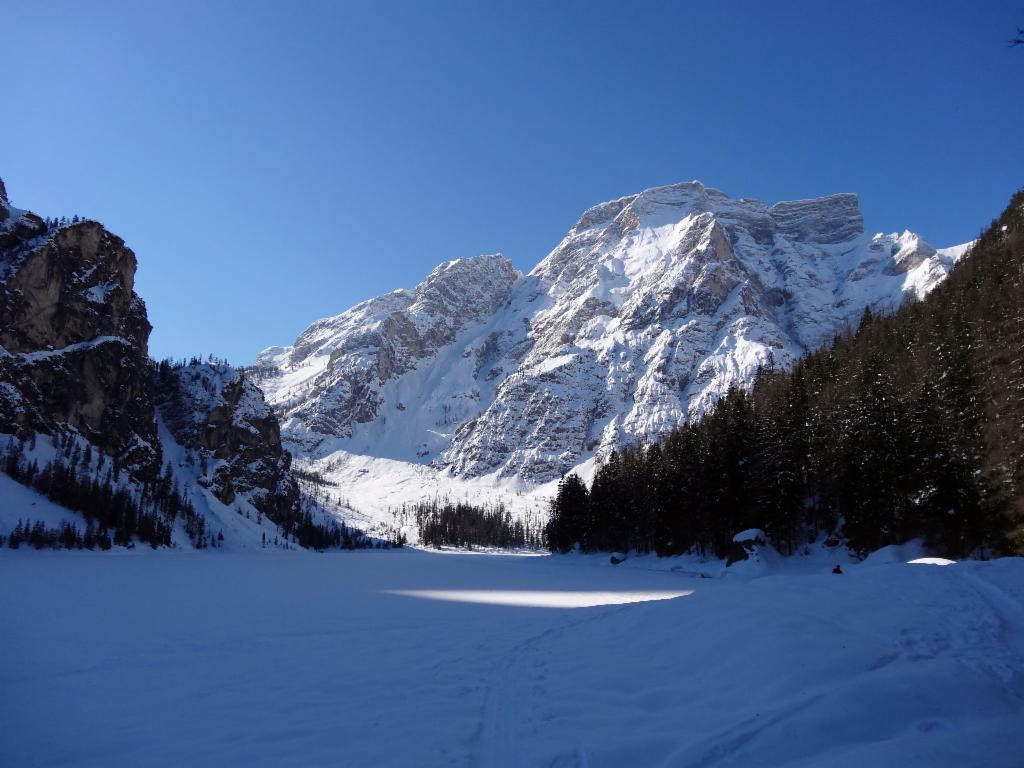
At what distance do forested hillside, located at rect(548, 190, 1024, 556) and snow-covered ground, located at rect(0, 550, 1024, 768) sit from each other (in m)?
17.0

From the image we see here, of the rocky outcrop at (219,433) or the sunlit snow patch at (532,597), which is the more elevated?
the rocky outcrop at (219,433)

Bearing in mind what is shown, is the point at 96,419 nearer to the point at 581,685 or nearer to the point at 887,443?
the point at 887,443

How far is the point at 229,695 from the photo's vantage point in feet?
38.0

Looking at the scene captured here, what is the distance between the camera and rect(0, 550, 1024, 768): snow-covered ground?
7.24m

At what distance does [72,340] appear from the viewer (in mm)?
143875

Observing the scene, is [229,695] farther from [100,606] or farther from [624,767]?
[100,606]

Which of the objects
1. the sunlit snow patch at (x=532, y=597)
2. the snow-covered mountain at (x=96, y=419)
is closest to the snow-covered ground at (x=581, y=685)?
the sunlit snow patch at (x=532, y=597)

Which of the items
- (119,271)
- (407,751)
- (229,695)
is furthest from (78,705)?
(119,271)

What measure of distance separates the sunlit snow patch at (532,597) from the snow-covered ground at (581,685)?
10.9 meters

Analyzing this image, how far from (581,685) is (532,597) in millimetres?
25535

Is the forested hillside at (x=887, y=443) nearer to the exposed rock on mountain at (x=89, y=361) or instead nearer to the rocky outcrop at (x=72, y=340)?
the exposed rock on mountain at (x=89, y=361)

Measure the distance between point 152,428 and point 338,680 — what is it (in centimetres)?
17928

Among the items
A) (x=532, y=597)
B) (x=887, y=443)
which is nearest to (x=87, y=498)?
(x=532, y=597)

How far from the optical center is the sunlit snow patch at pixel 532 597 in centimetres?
3053
